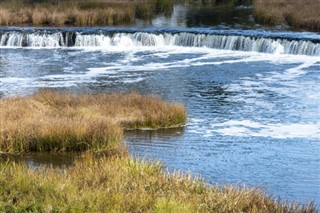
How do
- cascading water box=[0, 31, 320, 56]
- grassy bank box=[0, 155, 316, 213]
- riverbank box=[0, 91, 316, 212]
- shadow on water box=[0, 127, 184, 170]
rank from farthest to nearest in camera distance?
1. cascading water box=[0, 31, 320, 56]
2. shadow on water box=[0, 127, 184, 170]
3. riverbank box=[0, 91, 316, 212]
4. grassy bank box=[0, 155, 316, 213]

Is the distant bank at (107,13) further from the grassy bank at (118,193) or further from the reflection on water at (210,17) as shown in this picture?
the grassy bank at (118,193)

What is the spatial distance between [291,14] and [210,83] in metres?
16.6

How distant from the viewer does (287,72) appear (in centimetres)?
2811

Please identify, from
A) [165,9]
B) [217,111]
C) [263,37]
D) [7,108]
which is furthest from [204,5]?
[7,108]

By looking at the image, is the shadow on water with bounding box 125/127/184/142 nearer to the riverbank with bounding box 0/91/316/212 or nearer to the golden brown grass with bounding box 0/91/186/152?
the golden brown grass with bounding box 0/91/186/152

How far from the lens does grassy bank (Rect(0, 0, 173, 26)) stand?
41375 mm

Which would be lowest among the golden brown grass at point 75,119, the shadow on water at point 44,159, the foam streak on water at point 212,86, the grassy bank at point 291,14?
the foam streak on water at point 212,86

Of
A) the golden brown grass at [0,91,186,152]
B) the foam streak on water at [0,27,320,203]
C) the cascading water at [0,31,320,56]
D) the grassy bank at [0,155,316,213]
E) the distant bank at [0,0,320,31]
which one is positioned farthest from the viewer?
the distant bank at [0,0,320,31]

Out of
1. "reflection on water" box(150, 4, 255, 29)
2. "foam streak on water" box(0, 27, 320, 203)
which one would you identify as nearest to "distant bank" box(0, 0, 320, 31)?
"reflection on water" box(150, 4, 255, 29)

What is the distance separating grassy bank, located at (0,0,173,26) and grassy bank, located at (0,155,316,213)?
103 ft

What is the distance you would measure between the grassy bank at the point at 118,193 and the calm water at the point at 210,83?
97.8 inches

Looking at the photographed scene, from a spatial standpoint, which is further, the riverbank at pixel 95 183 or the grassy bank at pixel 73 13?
the grassy bank at pixel 73 13

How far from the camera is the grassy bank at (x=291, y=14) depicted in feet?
127

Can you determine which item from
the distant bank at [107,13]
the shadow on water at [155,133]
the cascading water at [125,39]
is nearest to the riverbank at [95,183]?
the shadow on water at [155,133]
